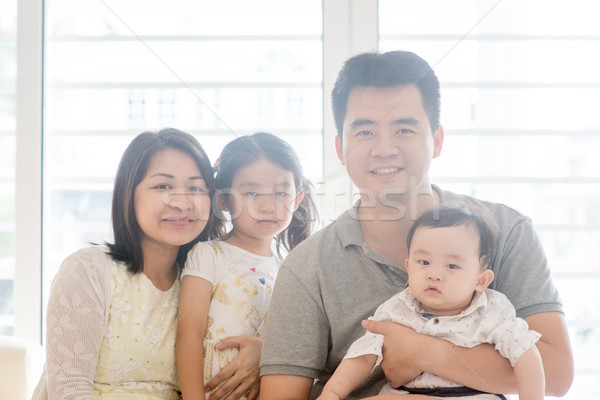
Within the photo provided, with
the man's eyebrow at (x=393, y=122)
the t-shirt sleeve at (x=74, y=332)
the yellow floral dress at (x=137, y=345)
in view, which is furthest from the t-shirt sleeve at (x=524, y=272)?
the t-shirt sleeve at (x=74, y=332)

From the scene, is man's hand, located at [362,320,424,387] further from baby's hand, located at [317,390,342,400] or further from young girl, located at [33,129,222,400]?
young girl, located at [33,129,222,400]

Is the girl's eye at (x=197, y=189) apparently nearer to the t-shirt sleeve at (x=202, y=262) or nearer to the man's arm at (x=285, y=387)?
the t-shirt sleeve at (x=202, y=262)

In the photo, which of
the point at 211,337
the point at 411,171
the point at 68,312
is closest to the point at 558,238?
the point at 411,171

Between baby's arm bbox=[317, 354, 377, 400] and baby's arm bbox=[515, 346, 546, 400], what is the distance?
31 cm

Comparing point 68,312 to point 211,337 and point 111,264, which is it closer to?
point 111,264

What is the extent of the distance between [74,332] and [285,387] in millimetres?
534

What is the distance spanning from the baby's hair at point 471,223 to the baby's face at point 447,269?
12 mm

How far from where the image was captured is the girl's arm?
1420 millimetres

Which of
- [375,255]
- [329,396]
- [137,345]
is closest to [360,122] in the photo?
[375,255]

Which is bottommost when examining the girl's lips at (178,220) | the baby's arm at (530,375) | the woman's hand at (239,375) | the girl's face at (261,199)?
the woman's hand at (239,375)

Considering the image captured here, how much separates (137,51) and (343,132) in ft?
3.38

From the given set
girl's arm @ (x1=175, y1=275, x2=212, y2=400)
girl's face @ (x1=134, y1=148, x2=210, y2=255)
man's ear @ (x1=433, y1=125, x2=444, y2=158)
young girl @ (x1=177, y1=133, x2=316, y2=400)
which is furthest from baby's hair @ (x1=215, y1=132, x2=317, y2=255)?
man's ear @ (x1=433, y1=125, x2=444, y2=158)

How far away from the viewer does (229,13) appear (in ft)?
6.91

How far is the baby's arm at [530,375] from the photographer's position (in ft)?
3.72
